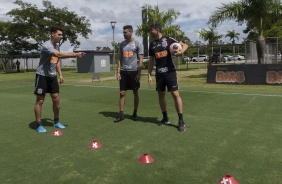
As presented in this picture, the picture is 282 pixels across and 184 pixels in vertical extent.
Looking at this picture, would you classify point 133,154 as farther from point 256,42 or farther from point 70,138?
point 256,42

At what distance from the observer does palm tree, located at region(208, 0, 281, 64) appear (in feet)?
55.6

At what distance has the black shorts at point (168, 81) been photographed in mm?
5453

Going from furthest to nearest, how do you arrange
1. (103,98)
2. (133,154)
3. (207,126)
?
(103,98), (207,126), (133,154)

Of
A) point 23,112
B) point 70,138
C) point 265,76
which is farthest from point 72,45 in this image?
point 70,138

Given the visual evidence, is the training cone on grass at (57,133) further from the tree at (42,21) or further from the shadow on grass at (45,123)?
the tree at (42,21)

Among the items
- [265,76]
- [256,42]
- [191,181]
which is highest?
[256,42]

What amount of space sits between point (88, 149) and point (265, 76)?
36.8 feet

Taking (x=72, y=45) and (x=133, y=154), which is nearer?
(x=133, y=154)

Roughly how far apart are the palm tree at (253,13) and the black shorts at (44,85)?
47.1 feet

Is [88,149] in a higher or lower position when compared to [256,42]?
lower

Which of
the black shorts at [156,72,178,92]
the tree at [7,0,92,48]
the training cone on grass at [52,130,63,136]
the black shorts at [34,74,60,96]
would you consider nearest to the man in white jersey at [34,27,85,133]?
the black shorts at [34,74,60,96]

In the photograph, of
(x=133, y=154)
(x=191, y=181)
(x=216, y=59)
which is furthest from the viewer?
(x=216, y=59)

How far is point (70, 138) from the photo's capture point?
498cm

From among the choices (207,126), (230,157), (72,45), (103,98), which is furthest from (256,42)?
(72,45)
